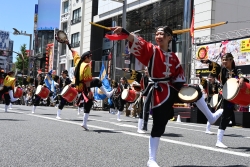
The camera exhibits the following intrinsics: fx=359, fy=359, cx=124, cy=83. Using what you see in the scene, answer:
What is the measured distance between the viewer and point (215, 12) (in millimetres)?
24609

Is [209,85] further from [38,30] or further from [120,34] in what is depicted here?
[38,30]

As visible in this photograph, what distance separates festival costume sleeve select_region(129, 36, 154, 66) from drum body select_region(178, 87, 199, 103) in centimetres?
82

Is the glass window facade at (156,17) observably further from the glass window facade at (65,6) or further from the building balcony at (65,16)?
the glass window facade at (65,6)

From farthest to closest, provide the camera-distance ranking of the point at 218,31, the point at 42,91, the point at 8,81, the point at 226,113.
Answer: the point at 218,31 → the point at 42,91 → the point at 8,81 → the point at 226,113

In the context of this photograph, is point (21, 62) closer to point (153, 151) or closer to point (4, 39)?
point (4, 39)

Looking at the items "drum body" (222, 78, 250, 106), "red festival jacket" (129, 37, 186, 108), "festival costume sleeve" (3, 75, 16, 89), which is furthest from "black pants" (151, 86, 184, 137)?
"festival costume sleeve" (3, 75, 16, 89)

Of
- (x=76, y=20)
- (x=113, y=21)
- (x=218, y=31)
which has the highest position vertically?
(x=76, y=20)

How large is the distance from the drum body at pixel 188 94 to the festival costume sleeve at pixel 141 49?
0.82 meters

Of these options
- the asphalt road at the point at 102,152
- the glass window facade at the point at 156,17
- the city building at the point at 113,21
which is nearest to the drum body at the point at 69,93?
the asphalt road at the point at 102,152

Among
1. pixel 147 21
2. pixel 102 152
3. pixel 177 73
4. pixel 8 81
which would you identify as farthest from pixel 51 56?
pixel 177 73

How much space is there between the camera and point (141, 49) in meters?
4.38

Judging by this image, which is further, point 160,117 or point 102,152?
point 102,152

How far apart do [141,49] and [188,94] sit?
1.31m

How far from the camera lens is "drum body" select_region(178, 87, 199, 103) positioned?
5.07 m
